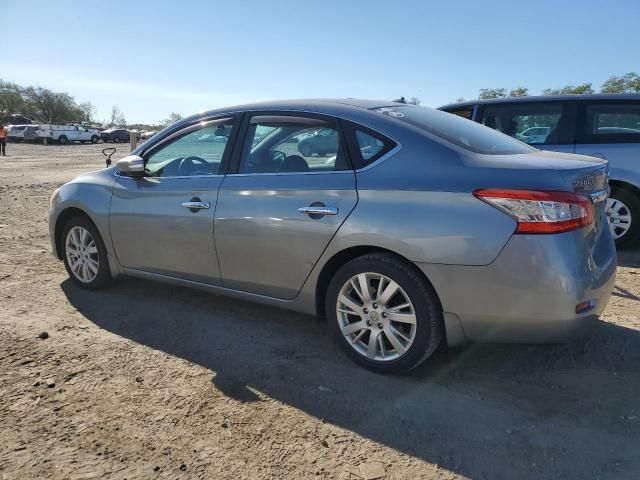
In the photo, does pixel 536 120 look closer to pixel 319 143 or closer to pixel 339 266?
pixel 319 143

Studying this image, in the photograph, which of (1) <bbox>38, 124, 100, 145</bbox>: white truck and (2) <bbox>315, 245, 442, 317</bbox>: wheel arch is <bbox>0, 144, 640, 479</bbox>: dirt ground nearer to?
(2) <bbox>315, 245, 442, 317</bbox>: wheel arch

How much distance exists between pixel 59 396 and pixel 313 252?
5.48 ft

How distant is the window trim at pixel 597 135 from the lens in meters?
5.93

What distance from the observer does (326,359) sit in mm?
3451

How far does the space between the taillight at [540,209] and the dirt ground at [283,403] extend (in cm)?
98

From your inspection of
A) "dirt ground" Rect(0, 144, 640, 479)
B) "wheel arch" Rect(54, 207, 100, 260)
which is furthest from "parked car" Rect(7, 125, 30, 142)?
"dirt ground" Rect(0, 144, 640, 479)

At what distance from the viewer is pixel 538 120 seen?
6.48m

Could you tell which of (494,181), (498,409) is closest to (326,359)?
(498,409)

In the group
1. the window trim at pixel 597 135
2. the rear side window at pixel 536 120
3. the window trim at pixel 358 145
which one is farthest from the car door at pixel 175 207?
the window trim at pixel 597 135

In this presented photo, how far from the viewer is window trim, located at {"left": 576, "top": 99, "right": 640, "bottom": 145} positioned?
593 cm

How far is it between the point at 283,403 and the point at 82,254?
2.78 m

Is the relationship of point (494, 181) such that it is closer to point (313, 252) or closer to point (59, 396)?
point (313, 252)

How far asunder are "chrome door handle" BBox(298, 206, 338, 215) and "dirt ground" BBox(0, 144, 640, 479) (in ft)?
3.17

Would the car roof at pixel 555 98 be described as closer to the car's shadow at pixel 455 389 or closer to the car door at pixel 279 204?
the car's shadow at pixel 455 389
